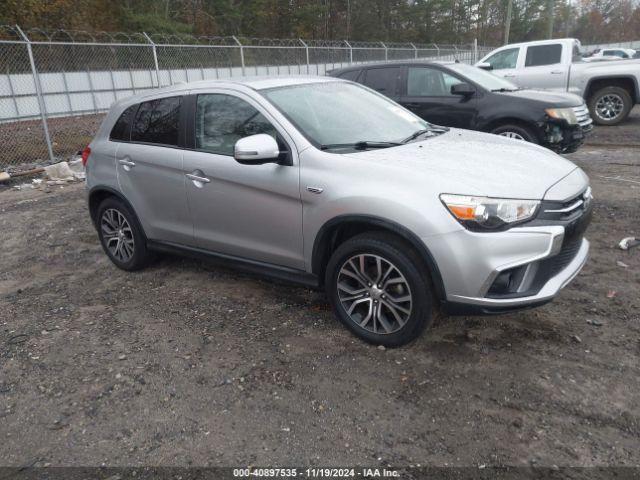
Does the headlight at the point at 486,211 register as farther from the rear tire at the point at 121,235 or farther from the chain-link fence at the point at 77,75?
the chain-link fence at the point at 77,75

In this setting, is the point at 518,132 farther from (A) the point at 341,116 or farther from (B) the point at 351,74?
(A) the point at 341,116

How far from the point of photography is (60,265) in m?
5.37

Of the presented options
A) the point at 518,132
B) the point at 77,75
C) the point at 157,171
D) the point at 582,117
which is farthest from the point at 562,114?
the point at 77,75

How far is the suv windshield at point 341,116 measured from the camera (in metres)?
3.65

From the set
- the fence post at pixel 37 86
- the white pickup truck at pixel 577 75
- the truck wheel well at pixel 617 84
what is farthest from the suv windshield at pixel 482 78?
the fence post at pixel 37 86

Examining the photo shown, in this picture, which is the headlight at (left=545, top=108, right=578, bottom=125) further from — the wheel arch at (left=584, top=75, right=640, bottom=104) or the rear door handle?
the rear door handle

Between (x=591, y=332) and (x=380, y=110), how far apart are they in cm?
230

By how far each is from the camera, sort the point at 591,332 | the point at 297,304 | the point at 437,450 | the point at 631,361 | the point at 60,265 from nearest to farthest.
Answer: the point at 437,450, the point at 631,361, the point at 591,332, the point at 297,304, the point at 60,265

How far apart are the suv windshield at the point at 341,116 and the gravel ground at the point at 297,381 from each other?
4.35ft

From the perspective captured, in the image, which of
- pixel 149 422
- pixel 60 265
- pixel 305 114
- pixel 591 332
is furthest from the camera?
pixel 60 265

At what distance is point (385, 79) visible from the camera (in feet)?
27.1

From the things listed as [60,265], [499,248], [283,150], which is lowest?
[60,265]

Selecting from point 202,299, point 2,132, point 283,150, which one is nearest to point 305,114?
point 283,150

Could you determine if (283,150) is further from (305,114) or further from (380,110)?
(380,110)
